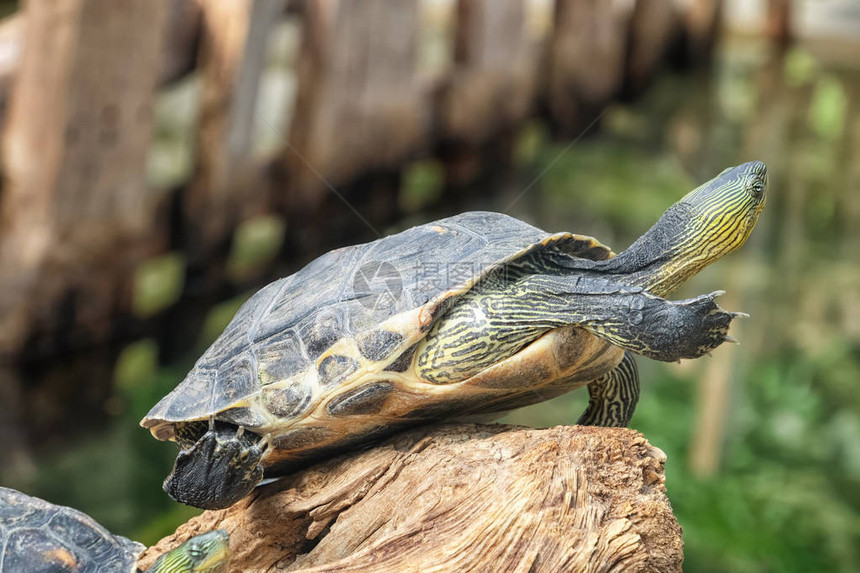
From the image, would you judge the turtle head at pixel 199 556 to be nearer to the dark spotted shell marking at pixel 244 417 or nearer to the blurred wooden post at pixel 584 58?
the dark spotted shell marking at pixel 244 417

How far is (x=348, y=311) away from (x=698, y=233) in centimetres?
70

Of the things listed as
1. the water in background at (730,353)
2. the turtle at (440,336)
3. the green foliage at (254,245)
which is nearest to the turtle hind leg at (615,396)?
the turtle at (440,336)

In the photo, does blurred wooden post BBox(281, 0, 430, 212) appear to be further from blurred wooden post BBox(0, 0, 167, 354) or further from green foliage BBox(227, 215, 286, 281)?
blurred wooden post BBox(0, 0, 167, 354)

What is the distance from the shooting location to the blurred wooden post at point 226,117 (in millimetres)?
3498

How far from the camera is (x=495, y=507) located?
1.43 metres

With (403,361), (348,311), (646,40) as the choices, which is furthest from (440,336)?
(646,40)

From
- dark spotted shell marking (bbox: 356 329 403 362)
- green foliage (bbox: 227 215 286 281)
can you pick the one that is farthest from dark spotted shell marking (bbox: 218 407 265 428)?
green foliage (bbox: 227 215 286 281)

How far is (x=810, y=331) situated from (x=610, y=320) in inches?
136

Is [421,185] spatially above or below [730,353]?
above

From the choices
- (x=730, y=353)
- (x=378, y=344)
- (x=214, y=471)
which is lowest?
(x=730, y=353)

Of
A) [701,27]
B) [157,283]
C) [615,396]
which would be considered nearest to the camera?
[615,396]

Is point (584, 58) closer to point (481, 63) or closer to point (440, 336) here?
point (481, 63)

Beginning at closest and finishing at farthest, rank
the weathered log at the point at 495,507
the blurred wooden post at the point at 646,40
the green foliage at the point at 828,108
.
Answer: the weathered log at the point at 495,507 → the blurred wooden post at the point at 646,40 → the green foliage at the point at 828,108

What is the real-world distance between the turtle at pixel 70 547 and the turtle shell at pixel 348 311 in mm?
233
